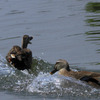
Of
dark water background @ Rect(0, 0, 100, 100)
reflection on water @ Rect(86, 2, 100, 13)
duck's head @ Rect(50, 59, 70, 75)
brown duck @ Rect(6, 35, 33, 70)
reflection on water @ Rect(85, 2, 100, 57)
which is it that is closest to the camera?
dark water background @ Rect(0, 0, 100, 100)

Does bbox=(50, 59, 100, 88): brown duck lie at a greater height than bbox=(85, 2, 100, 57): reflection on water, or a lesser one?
lesser

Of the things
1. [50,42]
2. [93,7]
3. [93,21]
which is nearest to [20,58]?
[50,42]

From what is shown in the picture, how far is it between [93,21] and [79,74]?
6.63 m

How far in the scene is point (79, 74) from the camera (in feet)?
38.3

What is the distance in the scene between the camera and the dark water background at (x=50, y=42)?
1116 cm

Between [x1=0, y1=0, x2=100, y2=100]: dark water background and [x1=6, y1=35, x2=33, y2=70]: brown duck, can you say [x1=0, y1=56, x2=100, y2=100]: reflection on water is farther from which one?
[x1=6, y1=35, x2=33, y2=70]: brown duck

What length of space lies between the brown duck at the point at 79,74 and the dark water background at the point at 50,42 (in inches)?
5.7

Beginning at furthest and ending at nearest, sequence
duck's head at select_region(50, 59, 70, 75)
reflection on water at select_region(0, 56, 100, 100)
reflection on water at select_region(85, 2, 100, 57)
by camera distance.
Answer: reflection on water at select_region(85, 2, 100, 57), duck's head at select_region(50, 59, 70, 75), reflection on water at select_region(0, 56, 100, 100)

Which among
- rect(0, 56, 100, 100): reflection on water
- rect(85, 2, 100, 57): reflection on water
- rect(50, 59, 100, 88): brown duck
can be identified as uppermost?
rect(85, 2, 100, 57): reflection on water

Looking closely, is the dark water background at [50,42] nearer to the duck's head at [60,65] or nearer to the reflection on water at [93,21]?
the reflection on water at [93,21]

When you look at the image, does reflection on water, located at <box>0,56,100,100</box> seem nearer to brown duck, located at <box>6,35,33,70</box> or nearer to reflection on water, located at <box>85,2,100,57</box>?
brown duck, located at <box>6,35,33,70</box>

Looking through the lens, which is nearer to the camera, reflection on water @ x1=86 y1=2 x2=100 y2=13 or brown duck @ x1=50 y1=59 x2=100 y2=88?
brown duck @ x1=50 y1=59 x2=100 y2=88

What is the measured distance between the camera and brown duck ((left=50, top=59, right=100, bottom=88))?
1118 cm

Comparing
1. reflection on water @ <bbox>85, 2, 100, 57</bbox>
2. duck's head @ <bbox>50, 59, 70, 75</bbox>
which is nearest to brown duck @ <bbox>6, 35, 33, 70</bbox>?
duck's head @ <bbox>50, 59, 70, 75</bbox>
